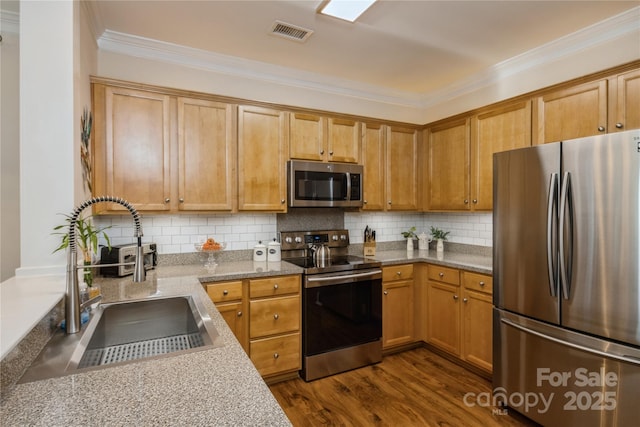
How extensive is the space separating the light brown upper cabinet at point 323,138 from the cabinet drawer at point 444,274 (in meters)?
1.28

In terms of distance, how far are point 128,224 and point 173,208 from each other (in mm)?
439

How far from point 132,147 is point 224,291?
125cm

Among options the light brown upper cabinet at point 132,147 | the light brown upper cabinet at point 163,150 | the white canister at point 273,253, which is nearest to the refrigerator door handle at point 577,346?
the white canister at point 273,253

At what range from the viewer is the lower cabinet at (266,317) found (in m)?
2.45

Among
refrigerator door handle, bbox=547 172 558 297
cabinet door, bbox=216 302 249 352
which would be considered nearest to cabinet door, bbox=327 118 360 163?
cabinet door, bbox=216 302 249 352

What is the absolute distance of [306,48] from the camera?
2.82 m

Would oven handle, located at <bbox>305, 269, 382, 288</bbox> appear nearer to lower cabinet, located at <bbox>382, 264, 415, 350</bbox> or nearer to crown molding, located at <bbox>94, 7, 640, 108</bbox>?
lower cabinet, located at <bbox>382, 264, 415, 350</bbox>

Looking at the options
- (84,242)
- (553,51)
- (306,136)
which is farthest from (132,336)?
(553,51)

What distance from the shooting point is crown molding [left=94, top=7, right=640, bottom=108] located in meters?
2.46

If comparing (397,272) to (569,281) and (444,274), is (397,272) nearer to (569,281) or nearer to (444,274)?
(444,274)

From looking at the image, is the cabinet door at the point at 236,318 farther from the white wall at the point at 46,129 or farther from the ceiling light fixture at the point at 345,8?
the ceiling light fixture at the point at 345,8

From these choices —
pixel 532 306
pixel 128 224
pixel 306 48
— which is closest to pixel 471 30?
pixel 306 48

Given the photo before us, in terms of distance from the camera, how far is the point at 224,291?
2418mm

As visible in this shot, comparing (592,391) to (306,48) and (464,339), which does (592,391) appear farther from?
(306,48)
